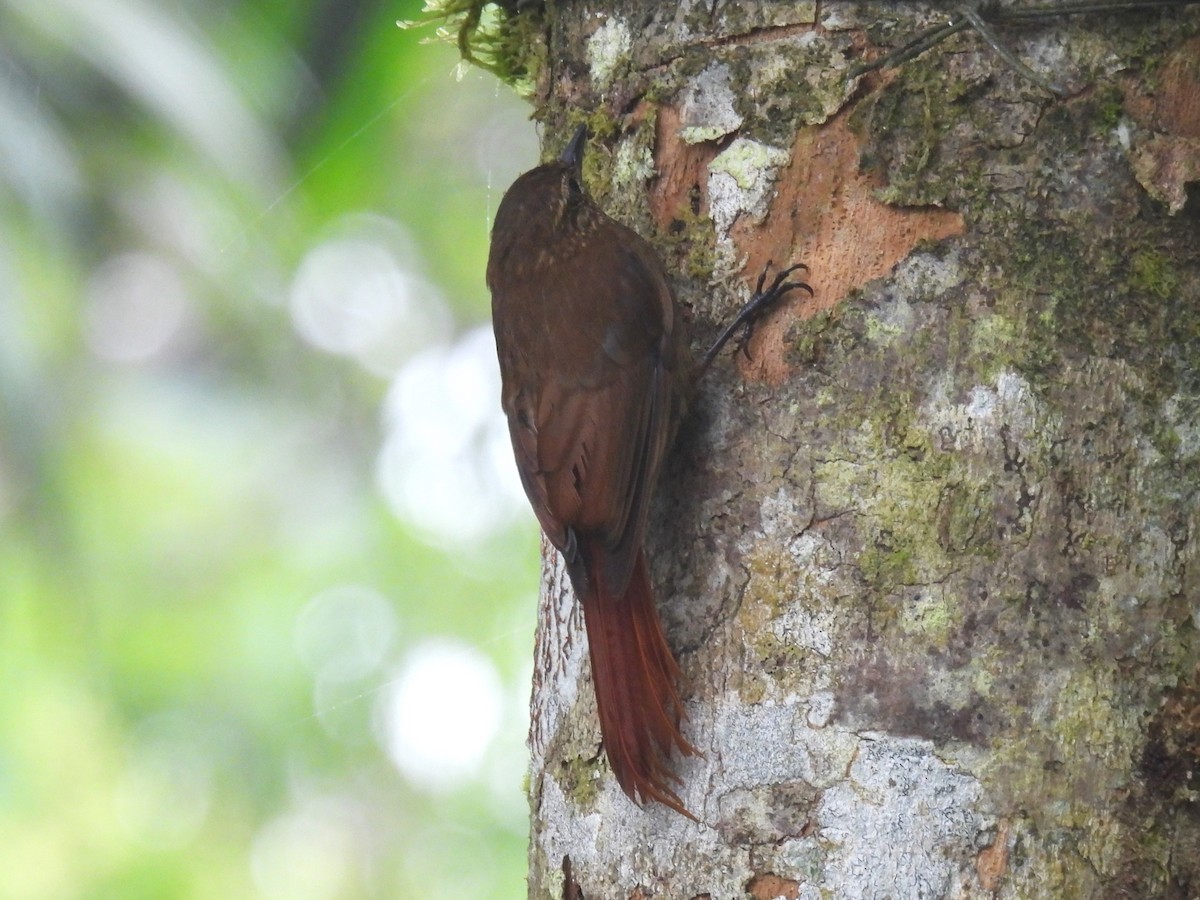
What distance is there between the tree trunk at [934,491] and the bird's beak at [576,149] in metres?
0.26

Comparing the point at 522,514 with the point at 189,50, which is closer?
the point at 189,50

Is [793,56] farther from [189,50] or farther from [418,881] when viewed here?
[418,881]

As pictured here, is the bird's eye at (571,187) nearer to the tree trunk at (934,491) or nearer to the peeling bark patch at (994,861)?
the tree trunk at (934,491)

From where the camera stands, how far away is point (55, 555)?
3635mm

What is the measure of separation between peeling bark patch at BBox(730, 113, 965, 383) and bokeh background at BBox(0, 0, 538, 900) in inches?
93.2

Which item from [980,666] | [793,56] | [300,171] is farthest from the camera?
[300,171]

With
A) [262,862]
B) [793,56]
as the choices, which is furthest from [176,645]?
[793,56]

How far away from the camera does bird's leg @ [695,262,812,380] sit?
6.24 feet

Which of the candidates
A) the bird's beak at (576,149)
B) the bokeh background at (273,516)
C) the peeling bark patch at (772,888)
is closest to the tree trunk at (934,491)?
the peeling bark patch at (772,888)

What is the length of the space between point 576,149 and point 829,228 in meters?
0.53

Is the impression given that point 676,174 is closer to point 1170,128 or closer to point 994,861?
point 1170,128

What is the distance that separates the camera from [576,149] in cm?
221

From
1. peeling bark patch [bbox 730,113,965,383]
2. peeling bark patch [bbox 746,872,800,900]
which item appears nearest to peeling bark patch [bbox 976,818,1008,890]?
peeling bark patch [bbox 746,872,800,900]

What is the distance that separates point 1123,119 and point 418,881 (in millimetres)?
5531
